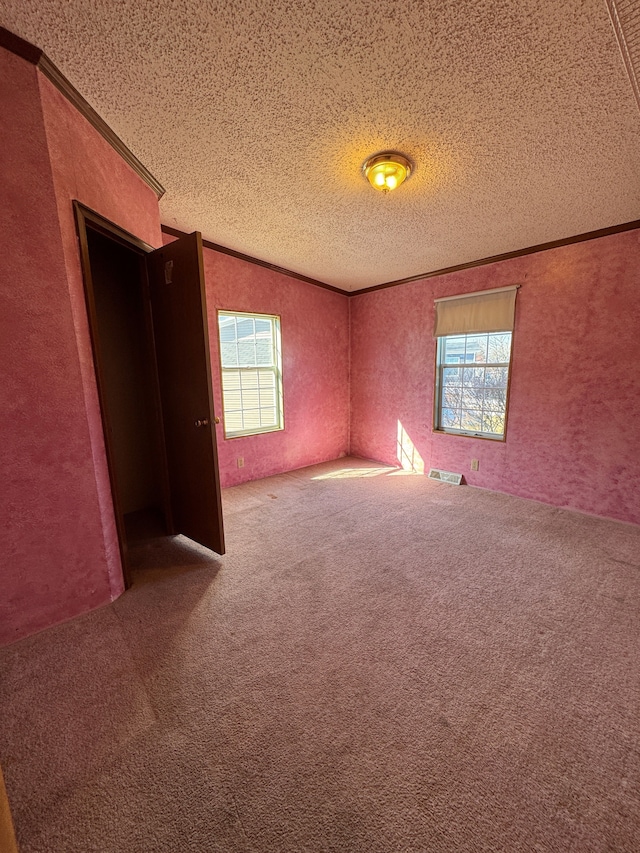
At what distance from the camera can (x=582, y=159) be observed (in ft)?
6.11

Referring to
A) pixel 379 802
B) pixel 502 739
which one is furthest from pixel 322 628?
pixel 502 739

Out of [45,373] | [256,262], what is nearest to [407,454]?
[256,262]

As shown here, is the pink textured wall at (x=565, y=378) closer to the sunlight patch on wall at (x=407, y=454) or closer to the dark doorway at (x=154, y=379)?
the sunlight patch on wall at (x=407, y=454)

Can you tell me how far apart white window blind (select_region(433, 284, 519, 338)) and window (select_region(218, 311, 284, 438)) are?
192cm

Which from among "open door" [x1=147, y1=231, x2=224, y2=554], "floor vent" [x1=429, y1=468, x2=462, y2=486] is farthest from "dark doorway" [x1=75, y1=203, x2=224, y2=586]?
"floor vent" [x1=429, y1=468, x2=462, y2=486]

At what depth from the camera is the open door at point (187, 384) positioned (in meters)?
2.05

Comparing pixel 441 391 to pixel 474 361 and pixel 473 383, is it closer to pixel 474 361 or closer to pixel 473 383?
pixel 473 383

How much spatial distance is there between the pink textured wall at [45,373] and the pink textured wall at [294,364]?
5.61ft

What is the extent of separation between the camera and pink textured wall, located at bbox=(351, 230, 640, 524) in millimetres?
2689

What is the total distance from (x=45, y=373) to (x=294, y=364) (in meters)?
2.86

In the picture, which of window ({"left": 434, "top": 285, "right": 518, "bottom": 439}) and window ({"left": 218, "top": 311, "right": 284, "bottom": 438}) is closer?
window ({"left": 434, "top": 285, "right": 518, "bottom": 439})

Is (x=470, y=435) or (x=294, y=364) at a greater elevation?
(x=294, y=364)

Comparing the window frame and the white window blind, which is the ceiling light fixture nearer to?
the white window blind

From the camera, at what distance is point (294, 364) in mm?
4203
